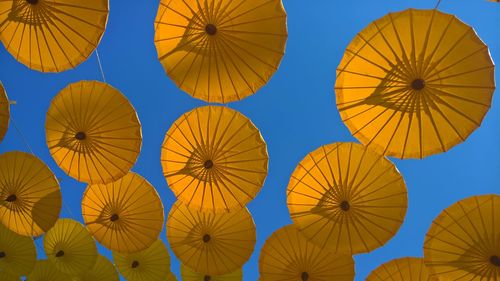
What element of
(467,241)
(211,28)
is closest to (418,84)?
(211,28)

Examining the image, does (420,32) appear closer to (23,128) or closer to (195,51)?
(195,51)

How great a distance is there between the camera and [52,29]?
838 cm

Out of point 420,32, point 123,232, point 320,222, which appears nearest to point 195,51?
point 420,32

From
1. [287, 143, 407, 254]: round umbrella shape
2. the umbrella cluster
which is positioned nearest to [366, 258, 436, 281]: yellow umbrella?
the umbrella cluster

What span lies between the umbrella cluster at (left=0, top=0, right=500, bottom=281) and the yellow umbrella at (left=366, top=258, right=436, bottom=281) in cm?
3

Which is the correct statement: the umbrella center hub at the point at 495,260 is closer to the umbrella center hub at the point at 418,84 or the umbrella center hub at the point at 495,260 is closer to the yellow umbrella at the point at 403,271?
the yellow umbrella at the point at 403,271

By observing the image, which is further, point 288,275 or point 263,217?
point 263,217

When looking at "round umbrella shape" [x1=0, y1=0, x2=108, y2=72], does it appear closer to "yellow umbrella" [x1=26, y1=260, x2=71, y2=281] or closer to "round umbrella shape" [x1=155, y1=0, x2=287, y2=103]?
"round umbrella shape" [x1=155, y1=0, x2=287, y2=103]

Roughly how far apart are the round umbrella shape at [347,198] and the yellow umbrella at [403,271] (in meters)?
1.57

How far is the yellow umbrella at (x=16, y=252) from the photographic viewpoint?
13984 millimetres

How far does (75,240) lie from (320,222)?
821 centimetres

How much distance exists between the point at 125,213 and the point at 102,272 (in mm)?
4074

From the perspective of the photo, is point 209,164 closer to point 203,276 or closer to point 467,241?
point 203,276

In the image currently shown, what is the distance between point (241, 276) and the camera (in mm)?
13805
